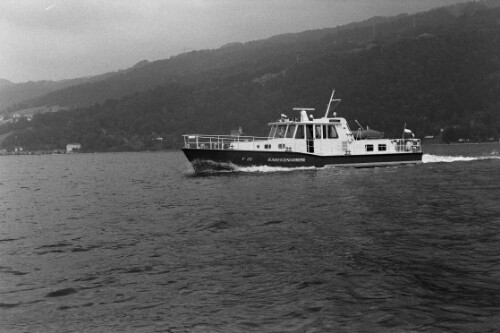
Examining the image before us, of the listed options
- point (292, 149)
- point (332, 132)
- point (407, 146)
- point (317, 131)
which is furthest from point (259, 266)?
point (407, 146)

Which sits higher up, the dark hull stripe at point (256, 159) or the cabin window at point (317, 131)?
the cabin window at point (317, 131)

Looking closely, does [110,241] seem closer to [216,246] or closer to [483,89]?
[216,246]

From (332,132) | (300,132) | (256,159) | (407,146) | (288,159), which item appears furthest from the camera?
(407,146)

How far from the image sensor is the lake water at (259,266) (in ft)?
28.4

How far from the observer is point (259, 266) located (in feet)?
39.2

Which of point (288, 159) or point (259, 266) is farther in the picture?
point (288, 159)

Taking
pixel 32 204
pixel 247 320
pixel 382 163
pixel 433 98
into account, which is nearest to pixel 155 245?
pixel 247 320

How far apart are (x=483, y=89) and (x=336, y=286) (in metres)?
201

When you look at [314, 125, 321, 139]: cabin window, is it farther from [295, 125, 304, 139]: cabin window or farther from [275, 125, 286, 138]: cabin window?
[275, 125, 286, 138]: cabin window

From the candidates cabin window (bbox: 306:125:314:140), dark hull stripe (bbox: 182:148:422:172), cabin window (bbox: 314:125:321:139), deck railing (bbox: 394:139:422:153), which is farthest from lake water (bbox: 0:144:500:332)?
deck railing (bbox: 394:139:422:153)

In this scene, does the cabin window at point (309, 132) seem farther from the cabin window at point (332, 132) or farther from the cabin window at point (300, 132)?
the cabin window at point (332, 132)

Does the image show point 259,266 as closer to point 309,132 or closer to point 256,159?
point 256,159

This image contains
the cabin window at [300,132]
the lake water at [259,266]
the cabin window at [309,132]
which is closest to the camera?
the lake water at [259,266]

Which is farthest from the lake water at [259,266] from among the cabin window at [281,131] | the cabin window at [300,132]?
the cabin window at [281,131]
